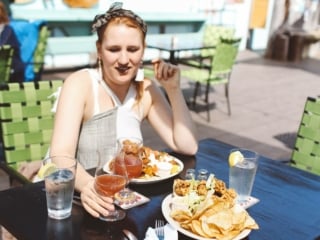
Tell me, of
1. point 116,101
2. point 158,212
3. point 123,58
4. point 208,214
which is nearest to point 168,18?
point 116,101

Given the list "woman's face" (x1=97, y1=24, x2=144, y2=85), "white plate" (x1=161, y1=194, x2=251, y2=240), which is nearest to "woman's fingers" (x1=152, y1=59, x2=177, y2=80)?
"woman's face" (x1=97, y1=24, x2=144, y2=85)

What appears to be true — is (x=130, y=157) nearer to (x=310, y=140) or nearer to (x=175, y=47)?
(x=310, y=140)

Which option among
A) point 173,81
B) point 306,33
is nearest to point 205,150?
point 173,81

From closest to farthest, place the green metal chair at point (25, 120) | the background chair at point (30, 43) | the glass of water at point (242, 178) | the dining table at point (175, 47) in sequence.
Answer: the glass of water at point (242, 178)
the green metal chair at point (25, 120)
the background chair at point (30, 43)
the dining table at point (175, 47)

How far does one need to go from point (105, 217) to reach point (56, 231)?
15 centimetres

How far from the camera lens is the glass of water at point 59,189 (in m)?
1.29

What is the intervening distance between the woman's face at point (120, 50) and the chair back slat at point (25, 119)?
23.8 inches

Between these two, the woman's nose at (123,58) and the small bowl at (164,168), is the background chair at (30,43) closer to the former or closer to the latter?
the woman's nose at (123,58)

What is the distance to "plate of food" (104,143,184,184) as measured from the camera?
158 cm

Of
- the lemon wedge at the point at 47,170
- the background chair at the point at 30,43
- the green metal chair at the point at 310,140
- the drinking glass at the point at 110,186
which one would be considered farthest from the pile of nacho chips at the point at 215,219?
the background chair at the point at 30,43

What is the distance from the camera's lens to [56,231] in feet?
4.11

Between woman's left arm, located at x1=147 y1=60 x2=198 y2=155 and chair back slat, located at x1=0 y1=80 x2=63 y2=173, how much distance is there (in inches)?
23.8

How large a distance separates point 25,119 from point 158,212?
1129 millimetres

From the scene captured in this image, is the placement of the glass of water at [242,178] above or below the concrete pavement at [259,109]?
above
